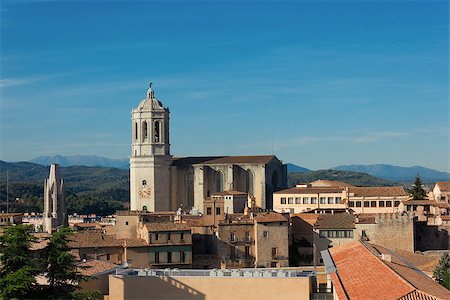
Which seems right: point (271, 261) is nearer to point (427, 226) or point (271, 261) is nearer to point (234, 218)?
point (234, 218)

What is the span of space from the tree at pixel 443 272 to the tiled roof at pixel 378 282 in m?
7.23

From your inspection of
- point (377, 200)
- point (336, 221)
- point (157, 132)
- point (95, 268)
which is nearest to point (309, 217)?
point (336, 221)

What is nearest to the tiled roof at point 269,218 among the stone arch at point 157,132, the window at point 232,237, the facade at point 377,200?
A: the window at point 232,237

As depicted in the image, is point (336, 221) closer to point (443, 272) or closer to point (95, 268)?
point (443, 272)

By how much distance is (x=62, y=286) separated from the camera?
26.0m

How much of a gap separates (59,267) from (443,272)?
17.2m

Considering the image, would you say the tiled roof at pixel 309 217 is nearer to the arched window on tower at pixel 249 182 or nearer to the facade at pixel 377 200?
the facade at pixel 377 200

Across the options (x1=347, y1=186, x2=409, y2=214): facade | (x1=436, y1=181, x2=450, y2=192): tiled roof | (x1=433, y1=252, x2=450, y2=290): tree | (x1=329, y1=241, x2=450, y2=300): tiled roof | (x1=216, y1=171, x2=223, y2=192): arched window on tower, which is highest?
(x1=216, y1=171, x2=223, y2=192): arched window on tower

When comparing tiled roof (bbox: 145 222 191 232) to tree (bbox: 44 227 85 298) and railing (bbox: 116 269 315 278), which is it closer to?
railing (bbox: 116 269 315 278)

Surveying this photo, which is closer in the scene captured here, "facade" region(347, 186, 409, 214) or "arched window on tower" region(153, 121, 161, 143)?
"facade" region(347, 186, 409, 214)

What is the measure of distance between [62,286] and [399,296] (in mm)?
11020

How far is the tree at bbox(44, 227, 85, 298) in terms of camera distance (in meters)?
26.0

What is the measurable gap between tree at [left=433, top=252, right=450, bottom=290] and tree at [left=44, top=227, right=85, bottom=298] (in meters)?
14.6

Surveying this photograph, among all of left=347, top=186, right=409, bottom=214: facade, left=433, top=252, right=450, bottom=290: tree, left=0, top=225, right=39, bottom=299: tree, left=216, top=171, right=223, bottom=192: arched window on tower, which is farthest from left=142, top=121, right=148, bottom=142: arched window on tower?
left=0, top=225, right=39, bottom=299: tree
